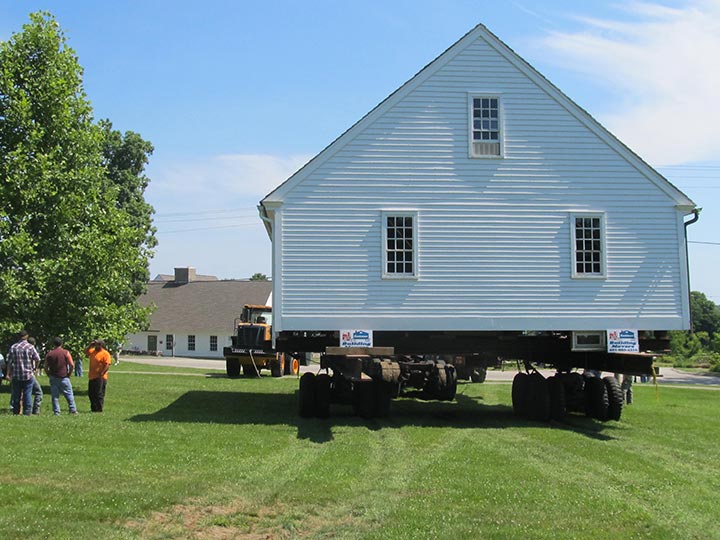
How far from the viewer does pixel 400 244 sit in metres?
18.4

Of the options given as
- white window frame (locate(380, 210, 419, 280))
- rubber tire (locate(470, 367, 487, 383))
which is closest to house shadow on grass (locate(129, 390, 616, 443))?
white window frame (locate(380, 210, 419, 280))

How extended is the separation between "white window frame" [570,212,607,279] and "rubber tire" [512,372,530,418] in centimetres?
280

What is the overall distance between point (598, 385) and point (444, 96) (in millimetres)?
7762

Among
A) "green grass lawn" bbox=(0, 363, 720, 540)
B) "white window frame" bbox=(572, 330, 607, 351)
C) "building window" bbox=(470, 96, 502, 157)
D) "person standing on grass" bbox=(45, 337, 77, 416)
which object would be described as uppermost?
"building window" bbox=(470, 96, 502, 157)

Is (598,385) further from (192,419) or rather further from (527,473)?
(192,419)

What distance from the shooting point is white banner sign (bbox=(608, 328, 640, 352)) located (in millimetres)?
18094

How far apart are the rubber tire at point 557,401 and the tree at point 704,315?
7955 cm

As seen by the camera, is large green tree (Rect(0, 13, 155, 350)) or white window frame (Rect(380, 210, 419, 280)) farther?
large green tree (Rect(0, 13, 155, 350))

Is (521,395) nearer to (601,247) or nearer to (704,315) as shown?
(601,247)

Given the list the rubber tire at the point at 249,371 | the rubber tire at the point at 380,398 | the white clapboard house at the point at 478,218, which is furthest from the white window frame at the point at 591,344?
the rubber tire at the point at 249,371

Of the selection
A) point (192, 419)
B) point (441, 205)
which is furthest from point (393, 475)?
point (441, 205)

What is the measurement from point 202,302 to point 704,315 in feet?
203

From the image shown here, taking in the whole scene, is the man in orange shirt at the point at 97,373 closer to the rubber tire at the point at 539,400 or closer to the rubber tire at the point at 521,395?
the rubber tire at the point at 521,395

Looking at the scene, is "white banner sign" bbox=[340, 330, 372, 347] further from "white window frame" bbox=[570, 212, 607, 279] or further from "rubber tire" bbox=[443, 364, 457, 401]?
"white window frame" bbox=[570, 212, 607, 279]
